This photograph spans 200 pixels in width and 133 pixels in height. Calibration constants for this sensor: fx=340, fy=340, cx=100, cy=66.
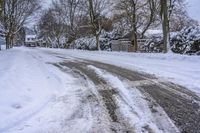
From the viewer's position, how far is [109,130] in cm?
522

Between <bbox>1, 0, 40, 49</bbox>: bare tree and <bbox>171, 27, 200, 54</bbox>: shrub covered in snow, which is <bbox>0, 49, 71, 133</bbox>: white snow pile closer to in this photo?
<bbox>171, 27, 200, 54</bbox>: shrub covered in snow

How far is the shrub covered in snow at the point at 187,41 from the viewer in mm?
22417

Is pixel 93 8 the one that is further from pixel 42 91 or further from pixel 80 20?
pixel 42 91

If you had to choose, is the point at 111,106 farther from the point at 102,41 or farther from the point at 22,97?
the point at 102,41

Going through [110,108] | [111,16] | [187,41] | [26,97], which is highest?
[111,16]

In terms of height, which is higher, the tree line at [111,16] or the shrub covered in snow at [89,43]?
the tree line at [111,16]

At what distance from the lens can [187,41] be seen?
76.5 ft

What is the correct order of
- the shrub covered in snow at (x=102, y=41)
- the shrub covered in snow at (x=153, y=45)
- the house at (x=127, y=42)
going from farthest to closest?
the shrub covered in snow at (x=102, y=41), the house at (x=127, y=42), the shrub covered in snow at (x=153, y=45)

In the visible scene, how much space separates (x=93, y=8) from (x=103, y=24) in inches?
90.0

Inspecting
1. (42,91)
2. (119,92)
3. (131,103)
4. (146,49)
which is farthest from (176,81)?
(146,49)

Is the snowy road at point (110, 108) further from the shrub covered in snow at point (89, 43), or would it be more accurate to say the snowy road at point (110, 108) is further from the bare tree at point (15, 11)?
the bare tree at point (15, 11)

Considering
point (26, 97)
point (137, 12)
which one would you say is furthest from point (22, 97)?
point (137, 12)

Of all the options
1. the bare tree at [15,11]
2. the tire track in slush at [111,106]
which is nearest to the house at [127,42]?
the bare tree at [15,11]

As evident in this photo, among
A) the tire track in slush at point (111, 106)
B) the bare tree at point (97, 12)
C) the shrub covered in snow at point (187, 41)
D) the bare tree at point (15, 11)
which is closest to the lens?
the tire track in slush at point (111, 106)
